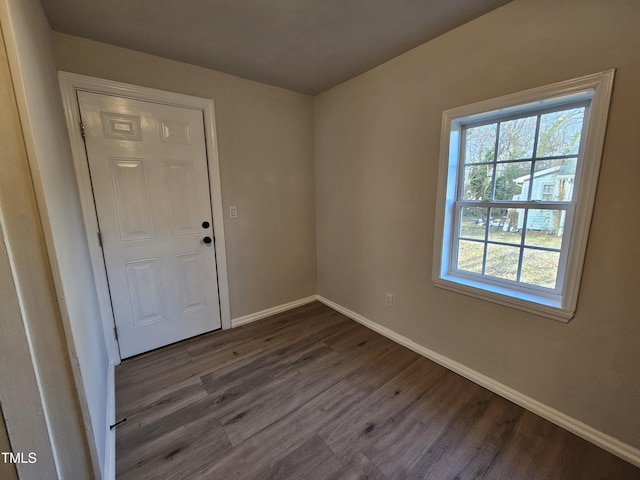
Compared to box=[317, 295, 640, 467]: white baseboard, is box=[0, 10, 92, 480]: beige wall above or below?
above

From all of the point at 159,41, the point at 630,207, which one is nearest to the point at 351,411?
the point at 630,207

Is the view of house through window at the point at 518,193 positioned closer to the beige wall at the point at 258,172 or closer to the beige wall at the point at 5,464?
A: the beige wall at the point at 258,172

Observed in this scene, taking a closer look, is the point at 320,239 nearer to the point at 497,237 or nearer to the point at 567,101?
the point at 497,237

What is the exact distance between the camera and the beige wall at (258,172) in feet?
6.98

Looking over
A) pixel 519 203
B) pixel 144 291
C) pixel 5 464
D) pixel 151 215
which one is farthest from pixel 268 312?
pixel 519 203

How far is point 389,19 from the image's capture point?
5.30ft

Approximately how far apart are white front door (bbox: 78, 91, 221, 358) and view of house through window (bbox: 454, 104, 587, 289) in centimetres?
216

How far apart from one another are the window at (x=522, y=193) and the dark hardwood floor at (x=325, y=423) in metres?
0.70

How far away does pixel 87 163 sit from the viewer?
1.85 metres

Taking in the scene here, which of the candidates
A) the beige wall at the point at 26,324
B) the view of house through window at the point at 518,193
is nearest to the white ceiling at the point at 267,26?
the view of house through window at the point at 518,193

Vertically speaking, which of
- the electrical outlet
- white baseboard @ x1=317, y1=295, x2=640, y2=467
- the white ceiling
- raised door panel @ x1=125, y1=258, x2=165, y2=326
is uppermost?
the white ceiling

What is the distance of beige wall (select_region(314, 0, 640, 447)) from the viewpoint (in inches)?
49.3

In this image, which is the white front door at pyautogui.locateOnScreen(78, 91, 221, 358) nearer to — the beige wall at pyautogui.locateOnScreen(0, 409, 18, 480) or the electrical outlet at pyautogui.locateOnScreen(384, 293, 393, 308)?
the beige wall at pyautogui.locateOnScreen(0, 409, 18, 480)

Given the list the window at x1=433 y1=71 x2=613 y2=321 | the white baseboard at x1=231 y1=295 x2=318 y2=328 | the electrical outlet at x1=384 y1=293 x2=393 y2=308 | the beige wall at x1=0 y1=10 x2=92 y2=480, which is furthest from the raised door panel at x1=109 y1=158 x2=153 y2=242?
the window at x1=433 y1=71 x2=613 y2=321
